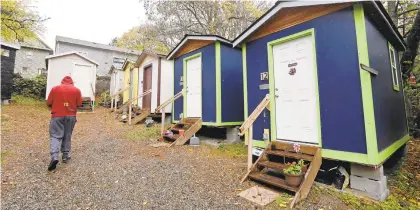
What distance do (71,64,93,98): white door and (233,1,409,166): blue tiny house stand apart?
12759 mm

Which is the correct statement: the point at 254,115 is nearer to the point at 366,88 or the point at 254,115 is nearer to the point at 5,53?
the point at 366,88

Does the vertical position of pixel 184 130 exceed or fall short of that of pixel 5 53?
it falls short

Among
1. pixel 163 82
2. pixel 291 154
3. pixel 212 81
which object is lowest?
pixel 291 154

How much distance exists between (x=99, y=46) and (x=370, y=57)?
25928mm

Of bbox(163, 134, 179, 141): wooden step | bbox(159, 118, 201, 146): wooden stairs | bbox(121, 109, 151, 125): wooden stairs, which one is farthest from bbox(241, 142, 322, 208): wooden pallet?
bbox(121, 109, 151, 125): wooden stairs

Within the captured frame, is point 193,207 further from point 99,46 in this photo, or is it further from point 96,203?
point 99,46

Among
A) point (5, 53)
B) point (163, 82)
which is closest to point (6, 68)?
point (5, 53)

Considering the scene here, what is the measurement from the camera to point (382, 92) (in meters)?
4.00

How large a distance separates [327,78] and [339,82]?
20 cm

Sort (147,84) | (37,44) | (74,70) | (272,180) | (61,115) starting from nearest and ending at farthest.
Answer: (272,180) → (61,115) → (147,84) → (74,70) → (37,44)

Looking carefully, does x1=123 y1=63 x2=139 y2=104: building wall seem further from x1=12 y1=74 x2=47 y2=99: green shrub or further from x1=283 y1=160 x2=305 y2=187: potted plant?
x1=283 y1=160 x2=305 y2=187: potted plant

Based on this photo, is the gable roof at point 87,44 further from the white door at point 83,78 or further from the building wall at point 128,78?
the white door at point 83,78

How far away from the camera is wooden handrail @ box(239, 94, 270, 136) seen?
3.57 metres

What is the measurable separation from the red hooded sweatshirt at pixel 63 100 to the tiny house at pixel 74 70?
1089cm
